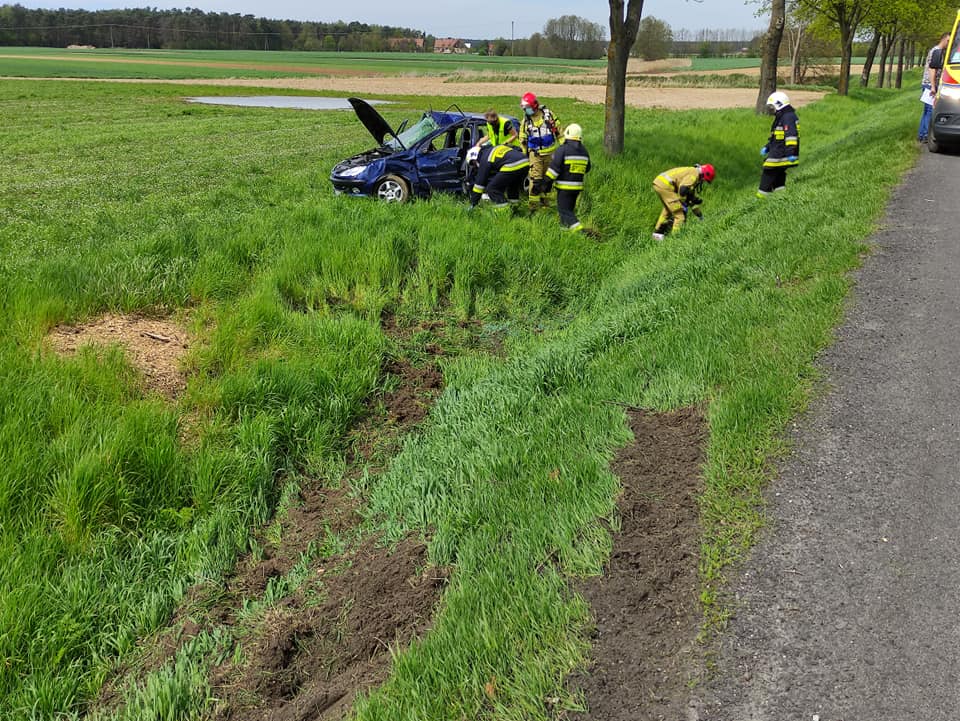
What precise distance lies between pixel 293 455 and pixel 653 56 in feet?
372

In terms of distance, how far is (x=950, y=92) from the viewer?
1284 cm

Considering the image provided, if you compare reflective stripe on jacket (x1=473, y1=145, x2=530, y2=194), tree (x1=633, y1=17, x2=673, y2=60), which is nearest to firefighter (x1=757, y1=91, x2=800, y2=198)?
reflective stripe on jacket (x1=473, y1=145, x2=530, y2=194)

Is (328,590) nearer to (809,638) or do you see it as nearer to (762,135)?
(809,638)

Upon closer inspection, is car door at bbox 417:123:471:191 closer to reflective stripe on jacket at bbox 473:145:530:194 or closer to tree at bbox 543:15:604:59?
reflective stripe on jacket at bbox 473:145:530:194

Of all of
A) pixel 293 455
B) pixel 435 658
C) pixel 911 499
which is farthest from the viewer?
pixel 293 455

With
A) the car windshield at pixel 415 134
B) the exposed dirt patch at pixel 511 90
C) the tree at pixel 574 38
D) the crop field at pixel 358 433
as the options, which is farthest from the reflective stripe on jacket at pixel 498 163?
the tree at pixel 574 38

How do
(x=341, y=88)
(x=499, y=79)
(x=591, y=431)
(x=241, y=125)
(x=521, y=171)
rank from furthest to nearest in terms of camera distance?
(x=499, y=79) → (x=341, y=88) → (x=241, y=125) → (x=521, y=171) → (x=591, y=431)

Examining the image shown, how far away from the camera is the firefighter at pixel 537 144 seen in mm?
11828

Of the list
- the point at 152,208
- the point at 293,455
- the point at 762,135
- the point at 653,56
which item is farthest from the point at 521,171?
the point at 653,56

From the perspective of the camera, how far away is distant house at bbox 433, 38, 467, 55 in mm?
149750

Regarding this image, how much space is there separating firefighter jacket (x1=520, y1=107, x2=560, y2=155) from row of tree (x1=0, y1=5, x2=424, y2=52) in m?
138

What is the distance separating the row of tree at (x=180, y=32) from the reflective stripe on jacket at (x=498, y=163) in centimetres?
13911

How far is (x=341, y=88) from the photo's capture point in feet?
189

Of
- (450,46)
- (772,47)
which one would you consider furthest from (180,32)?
(772,47)
